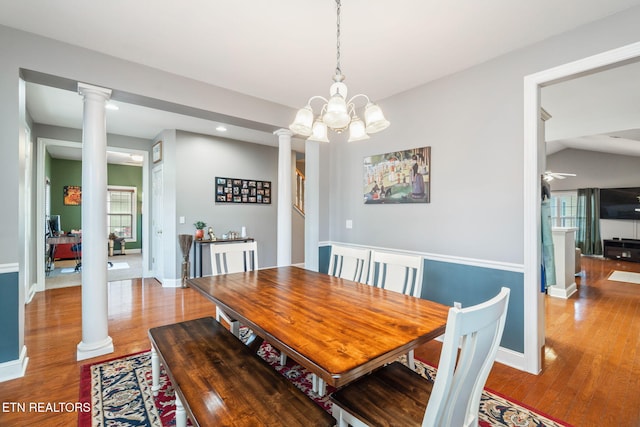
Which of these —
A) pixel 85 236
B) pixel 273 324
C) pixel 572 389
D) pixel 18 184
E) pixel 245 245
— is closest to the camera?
pixel 273 324

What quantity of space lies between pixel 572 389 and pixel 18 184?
4.35 meters

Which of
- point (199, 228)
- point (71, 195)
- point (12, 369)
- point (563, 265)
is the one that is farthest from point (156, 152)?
point (563, 265)

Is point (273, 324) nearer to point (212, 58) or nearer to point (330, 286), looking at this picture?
point (330, 286)

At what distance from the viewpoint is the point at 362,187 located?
3.64 meters

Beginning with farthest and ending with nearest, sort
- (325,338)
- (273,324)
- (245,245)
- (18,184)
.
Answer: (245,245) → (18,184) → (273,324) → (325,338)

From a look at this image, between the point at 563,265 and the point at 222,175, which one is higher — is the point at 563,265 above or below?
below

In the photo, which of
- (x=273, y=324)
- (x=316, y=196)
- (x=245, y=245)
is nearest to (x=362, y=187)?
(x=316, y=196)

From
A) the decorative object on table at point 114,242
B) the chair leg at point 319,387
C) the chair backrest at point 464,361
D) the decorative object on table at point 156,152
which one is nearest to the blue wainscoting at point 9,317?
the chair leg at point 319,387

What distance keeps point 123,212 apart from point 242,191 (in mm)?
5419

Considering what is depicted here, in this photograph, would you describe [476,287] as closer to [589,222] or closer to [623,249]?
[623,249]

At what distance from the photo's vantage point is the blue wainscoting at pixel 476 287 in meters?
2.35

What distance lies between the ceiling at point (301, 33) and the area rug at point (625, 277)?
15.7 feet

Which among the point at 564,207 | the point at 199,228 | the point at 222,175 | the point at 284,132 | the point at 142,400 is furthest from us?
the point at 564,207

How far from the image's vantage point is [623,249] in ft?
25.0
